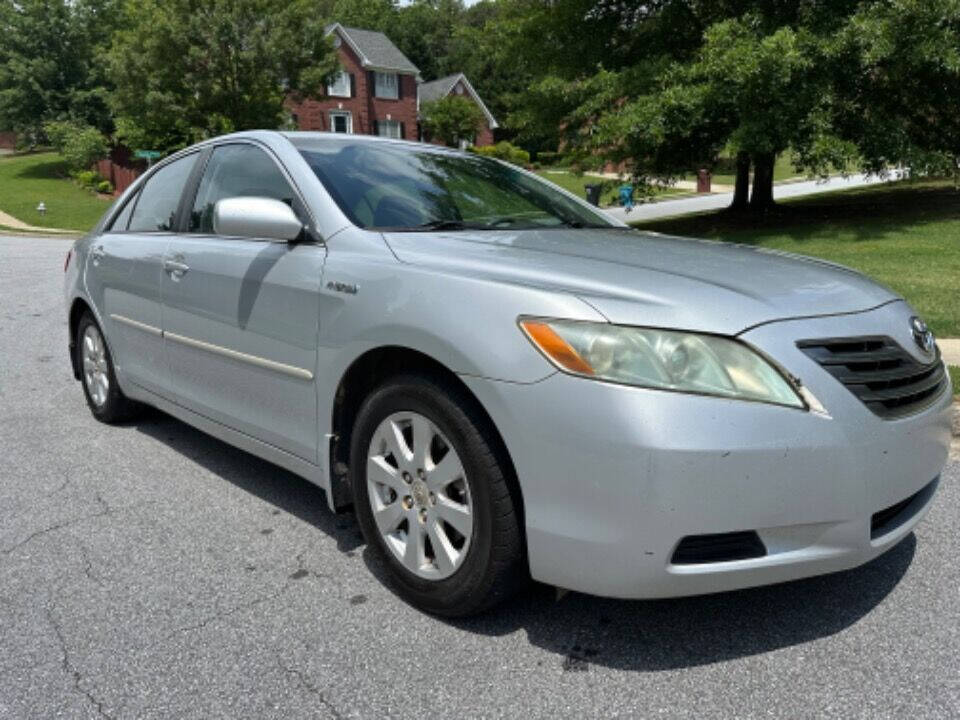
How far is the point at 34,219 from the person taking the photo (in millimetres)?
29562

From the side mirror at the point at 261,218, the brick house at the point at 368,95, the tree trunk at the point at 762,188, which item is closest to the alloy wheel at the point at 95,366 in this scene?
the side mirror at the point at 261,218

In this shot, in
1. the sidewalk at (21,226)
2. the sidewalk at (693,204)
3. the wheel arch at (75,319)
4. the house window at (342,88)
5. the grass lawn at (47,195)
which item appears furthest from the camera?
the house window at (342,88)

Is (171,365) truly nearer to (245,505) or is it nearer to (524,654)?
(245,505)

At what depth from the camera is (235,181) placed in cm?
390

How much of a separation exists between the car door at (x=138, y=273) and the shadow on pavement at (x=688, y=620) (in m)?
1.84

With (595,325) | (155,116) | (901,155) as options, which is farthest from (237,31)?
(595,325)

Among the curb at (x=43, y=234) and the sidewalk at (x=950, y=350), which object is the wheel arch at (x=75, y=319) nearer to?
the sidewalk at (x=950, y=350)

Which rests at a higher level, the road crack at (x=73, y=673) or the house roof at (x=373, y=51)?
the house roof at (x=373, y=51)

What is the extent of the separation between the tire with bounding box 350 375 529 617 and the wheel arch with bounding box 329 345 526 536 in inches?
0.6

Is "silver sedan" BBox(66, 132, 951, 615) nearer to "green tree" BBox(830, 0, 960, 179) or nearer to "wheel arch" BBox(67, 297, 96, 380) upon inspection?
"wheel arch" BBox(67, 297, 96, 380)

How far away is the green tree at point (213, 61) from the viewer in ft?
93.9

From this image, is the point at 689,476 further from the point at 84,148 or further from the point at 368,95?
the point at 368,95

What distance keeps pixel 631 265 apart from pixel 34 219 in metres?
31.7

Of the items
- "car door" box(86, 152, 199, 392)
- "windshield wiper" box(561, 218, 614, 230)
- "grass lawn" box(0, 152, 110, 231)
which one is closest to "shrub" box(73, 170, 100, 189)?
"grass lawn" box(0, 152, 110, 231)
